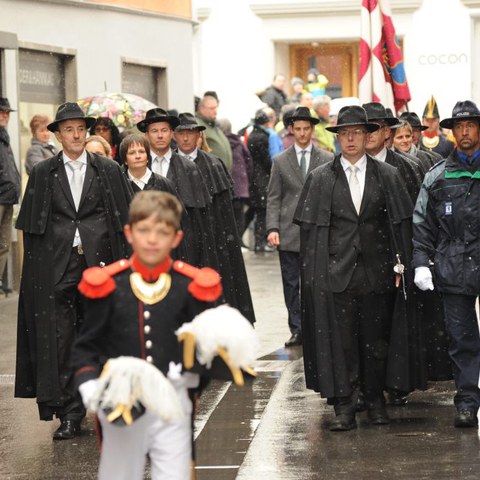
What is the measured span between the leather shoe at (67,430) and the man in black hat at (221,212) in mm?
3756

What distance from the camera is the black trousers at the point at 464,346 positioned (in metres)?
9.18

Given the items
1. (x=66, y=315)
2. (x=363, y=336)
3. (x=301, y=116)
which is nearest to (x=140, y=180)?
(x=66, y=315)

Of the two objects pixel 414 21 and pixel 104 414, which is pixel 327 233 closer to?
pixel 104 414

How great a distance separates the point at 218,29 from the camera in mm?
30500

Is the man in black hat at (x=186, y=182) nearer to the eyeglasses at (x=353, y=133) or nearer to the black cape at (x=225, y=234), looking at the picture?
the black cape at (x=225, y=234)

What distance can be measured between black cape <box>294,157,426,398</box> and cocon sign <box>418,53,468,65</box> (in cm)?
2028

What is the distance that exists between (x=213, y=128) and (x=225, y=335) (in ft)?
46.2

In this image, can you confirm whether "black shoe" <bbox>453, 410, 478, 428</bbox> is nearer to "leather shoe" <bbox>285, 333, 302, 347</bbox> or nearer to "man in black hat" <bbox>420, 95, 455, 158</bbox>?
"leather shoe" <bbox>285, 333, 302, 347</bbox>

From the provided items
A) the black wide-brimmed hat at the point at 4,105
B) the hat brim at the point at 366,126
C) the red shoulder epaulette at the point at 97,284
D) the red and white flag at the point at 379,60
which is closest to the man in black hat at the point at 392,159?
the hat brim at the point at 366,126

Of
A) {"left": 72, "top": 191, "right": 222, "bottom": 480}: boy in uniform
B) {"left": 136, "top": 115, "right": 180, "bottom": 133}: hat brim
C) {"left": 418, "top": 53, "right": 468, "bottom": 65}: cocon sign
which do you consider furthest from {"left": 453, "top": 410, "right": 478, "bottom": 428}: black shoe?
{"left": 418, "top": 53, "right": 468, "bottom": 65}: cocon sign

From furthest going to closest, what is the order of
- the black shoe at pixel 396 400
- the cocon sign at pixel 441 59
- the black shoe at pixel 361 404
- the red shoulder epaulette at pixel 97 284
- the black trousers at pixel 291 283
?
the cocon sign at pixel 441 59
the black trousers at pixel 291 283
the black shoe at pixel 396 400
the black shoe at pixel 361 404
the red shoulder epaulette at pixel 97 284

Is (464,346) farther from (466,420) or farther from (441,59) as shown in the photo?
(441,59)

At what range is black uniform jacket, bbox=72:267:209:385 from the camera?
5949 millimetres

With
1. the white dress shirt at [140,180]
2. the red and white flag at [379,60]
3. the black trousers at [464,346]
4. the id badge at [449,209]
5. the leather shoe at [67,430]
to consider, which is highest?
the red and white flag at [379,60]
